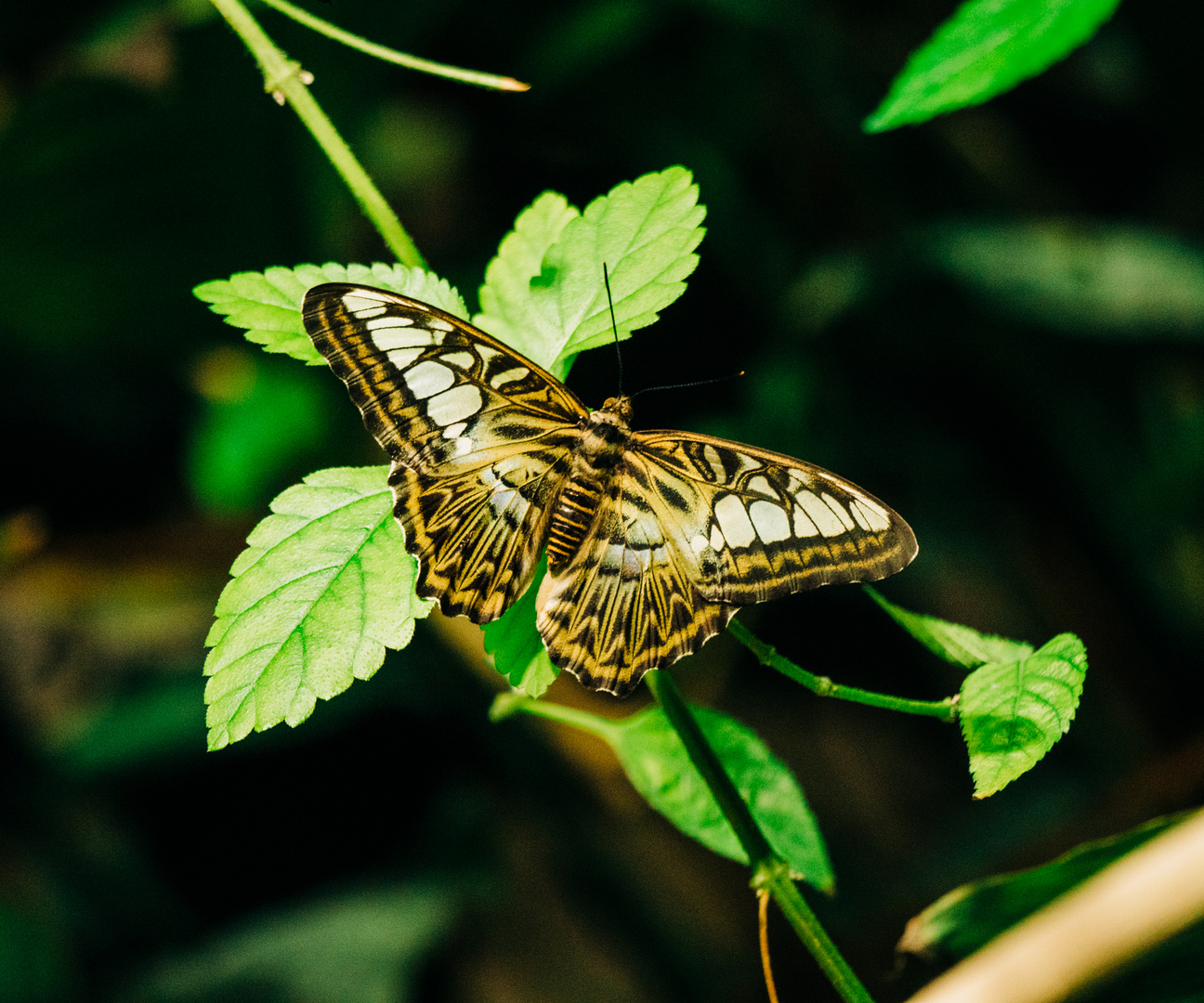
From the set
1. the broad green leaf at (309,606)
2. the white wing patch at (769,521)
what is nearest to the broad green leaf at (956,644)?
the white wing patch at (769,521)

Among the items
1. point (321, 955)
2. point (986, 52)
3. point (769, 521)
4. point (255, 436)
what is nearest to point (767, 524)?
point (769, 521)

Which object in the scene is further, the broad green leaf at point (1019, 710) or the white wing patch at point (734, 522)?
the white wing patch at point (734, 522)

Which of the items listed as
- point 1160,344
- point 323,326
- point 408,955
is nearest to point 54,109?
point 323,326

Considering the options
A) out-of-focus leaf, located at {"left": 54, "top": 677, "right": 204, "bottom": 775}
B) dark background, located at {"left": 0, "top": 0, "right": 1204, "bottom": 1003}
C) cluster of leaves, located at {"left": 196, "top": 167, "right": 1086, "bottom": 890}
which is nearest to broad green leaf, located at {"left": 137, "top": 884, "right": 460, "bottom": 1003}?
dark background, located at {"left": 0, "top": 0, "right": 1204, "bottom": 1003}

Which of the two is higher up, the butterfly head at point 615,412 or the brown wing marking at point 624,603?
the butterfly head at point 615,412

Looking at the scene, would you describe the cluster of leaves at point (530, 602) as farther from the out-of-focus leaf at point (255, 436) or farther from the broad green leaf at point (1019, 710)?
the out-of-focus leaf at point (255, 436)

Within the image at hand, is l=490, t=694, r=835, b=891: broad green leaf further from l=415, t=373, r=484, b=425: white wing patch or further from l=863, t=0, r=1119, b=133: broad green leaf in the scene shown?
l=863, t=0, r=1119, b=133: broad green leaf
